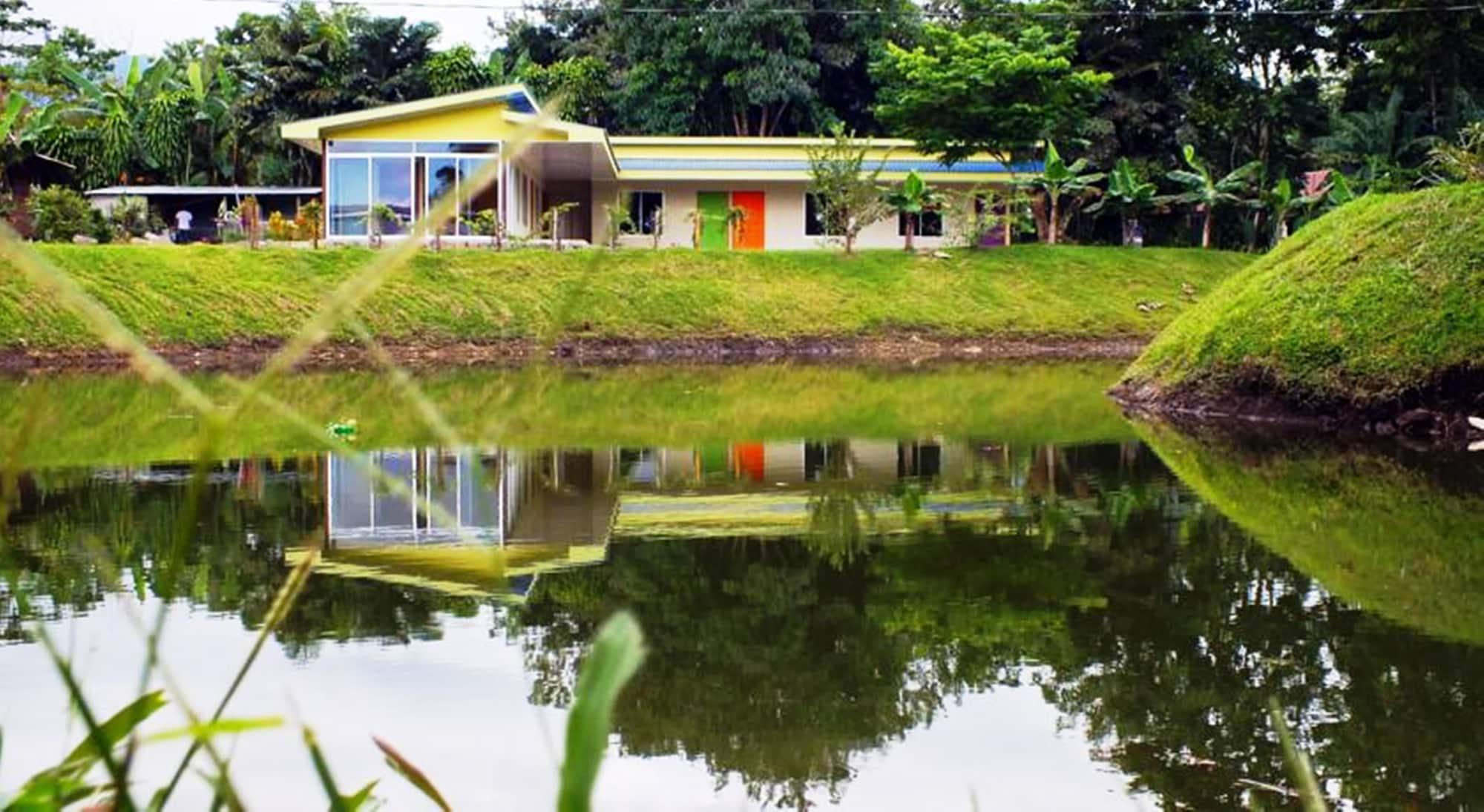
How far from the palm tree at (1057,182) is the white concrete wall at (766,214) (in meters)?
2.94

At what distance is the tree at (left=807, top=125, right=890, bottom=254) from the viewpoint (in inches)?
1137

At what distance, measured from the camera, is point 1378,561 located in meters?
7.33

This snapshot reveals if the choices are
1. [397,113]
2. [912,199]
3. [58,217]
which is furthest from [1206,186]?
[58,217]

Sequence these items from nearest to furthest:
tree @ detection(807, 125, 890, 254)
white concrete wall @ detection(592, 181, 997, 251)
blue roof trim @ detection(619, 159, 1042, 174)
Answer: tree @ detection(807, 125, 890, 254) → blue roof trim @ detection(619, 159, 1042, 174) → white concrete wall @ detection(592, 181, 997, 251)

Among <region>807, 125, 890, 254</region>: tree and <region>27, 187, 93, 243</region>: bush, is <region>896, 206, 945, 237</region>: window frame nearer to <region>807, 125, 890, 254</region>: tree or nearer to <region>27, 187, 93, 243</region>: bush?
<region>807, 125, 890, 254</region>: tree

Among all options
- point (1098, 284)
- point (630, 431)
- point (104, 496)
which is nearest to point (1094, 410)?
point (630, 431)

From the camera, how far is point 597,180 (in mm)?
35250

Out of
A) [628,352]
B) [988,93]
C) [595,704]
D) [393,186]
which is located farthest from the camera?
[988,93]

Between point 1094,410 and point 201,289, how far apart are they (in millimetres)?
13485

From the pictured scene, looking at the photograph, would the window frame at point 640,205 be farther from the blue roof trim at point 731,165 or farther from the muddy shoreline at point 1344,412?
the muddy shoreline at point 1344,412

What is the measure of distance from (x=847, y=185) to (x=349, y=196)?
28.3ft

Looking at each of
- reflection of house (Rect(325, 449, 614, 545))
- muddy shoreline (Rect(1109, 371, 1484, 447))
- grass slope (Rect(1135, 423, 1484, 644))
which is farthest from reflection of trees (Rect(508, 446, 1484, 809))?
muddy shoreline (Rect(1109, 371, 1484, 447))

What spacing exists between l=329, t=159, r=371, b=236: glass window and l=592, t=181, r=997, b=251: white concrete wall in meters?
7.46

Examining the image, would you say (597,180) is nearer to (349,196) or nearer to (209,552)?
(349,196)
